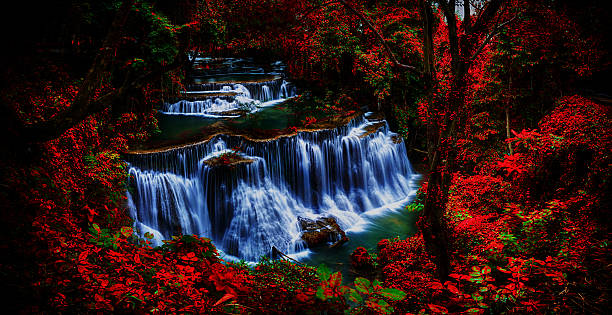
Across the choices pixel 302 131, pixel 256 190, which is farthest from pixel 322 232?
pixel 302 131

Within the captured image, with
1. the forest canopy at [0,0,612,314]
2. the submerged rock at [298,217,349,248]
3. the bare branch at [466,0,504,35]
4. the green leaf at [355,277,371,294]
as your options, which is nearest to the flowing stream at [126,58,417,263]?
the submerged rock at [298,217,349,248]

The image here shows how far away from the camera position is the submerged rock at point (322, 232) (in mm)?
9477

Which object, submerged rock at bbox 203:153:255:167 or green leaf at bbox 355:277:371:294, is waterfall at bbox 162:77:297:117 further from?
green leaf at bbox 355:277:371:294

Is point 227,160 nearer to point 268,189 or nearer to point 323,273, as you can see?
point 268,189

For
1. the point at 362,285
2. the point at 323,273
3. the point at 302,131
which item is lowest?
the point at 362,285

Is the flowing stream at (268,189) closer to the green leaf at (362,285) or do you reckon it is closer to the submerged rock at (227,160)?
the submerged rock at (227,160)

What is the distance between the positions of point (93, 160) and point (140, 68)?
10.7 ft

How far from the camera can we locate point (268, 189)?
10.7 metres

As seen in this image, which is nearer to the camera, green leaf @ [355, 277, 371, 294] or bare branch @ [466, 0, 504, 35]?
green leaf @ [355, 277, 371, 294]

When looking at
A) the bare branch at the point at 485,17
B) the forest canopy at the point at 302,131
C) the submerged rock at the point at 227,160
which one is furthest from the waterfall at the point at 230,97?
the bare branch at the point at 485,17

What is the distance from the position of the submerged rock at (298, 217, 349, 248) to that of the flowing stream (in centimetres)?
28

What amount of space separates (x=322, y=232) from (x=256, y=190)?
2916 mm

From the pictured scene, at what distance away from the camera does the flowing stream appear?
9094mm

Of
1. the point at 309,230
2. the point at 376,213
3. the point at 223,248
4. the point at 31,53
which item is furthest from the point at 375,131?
the point at 31,53
